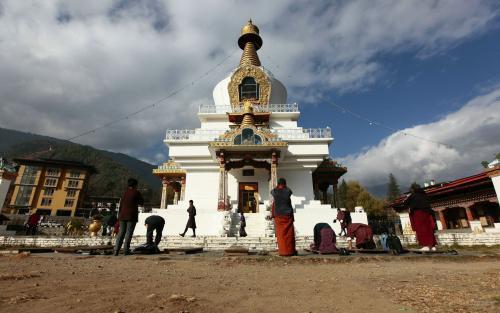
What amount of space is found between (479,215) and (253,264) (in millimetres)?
19738

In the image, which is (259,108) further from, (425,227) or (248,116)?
(425,227)

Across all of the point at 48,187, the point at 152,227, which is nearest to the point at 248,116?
the point at 152,227

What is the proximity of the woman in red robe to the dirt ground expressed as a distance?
3.18 m

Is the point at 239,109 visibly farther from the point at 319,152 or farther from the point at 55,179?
the point at 55,179

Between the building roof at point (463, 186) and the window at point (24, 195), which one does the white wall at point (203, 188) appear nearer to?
the building roof at point (463, 186)

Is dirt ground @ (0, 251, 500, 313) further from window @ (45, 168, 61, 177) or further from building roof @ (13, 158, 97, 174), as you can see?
window @ (45, 168, 61, 177)

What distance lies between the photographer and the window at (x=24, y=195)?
2126 inches

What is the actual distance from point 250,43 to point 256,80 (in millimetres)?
7232

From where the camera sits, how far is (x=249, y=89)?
69.9 feet

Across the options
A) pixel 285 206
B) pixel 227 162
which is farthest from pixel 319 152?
pixel 285 206

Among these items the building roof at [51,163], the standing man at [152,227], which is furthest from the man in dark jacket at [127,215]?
the building roof at [51,163]

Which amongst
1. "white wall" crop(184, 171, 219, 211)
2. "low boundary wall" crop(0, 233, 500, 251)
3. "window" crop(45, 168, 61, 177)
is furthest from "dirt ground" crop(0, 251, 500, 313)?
"window" crop(45, 168, 61, 177)

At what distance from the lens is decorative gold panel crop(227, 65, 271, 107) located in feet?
68.9

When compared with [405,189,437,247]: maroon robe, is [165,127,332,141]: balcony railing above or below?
above
